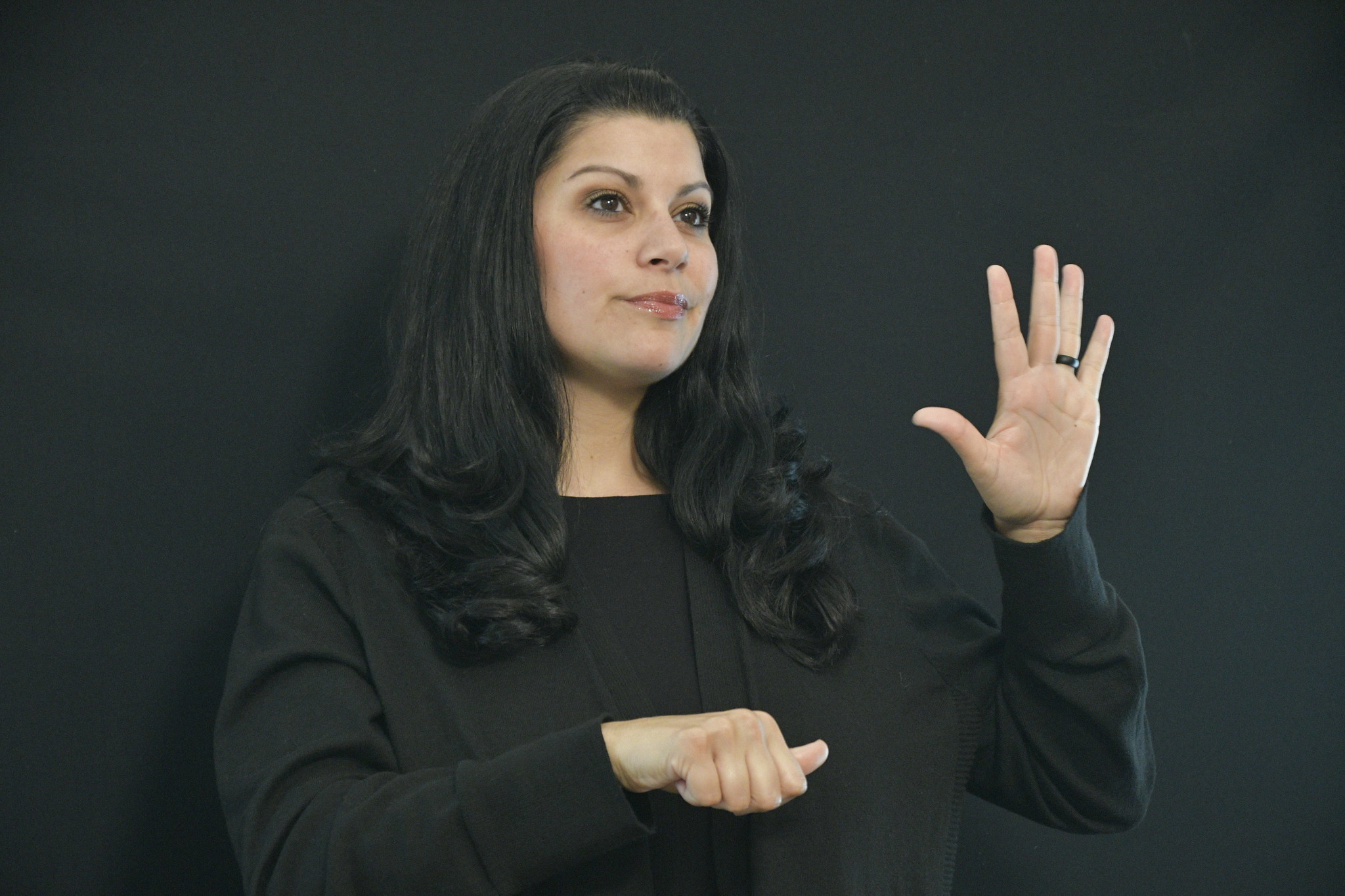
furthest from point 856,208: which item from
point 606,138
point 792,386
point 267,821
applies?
point 267,821

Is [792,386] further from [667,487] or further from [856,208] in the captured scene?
[667,487]

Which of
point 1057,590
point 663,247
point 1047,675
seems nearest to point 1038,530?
point 1057,590

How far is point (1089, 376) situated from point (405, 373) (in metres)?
0.85

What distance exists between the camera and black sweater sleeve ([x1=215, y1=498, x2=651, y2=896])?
3.79 ft

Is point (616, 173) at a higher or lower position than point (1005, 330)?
higher

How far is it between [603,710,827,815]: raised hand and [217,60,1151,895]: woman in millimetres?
12

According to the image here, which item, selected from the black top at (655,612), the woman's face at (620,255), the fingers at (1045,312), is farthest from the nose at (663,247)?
the fingers at (1045,312)

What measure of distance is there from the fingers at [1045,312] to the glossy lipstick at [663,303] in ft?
1.40

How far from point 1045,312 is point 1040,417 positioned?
124 millimetres

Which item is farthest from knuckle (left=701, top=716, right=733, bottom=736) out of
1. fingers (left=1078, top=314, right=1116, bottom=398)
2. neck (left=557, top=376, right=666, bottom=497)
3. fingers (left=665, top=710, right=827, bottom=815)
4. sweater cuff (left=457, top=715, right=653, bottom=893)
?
fingers (left=1078, top=314, right=1116, bottom=398)

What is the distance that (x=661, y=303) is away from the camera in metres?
1.53

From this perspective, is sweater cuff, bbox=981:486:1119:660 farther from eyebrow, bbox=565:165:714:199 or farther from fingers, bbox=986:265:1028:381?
eyebrow, bbox=565:165:714:199

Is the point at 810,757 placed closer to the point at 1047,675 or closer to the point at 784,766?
the point at 784,766

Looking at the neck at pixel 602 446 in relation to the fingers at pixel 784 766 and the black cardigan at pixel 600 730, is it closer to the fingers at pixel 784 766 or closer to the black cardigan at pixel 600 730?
the black cardigan at pixel 600 730
